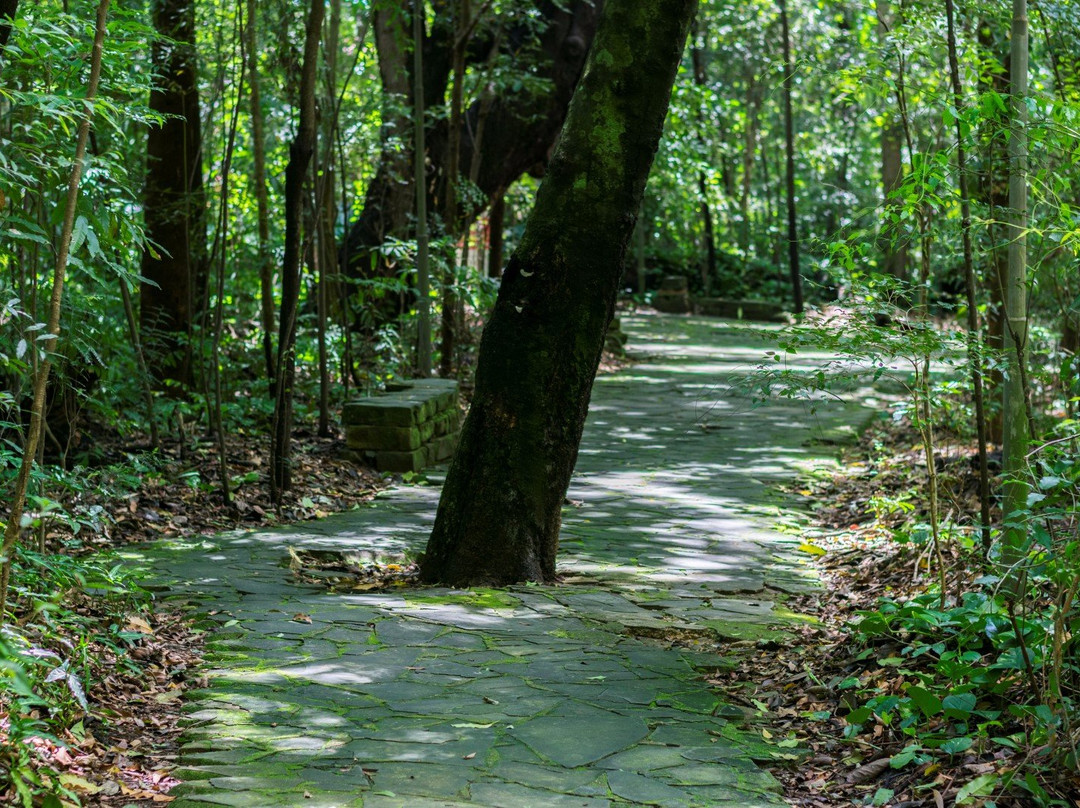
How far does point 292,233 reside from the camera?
7355 millimetres

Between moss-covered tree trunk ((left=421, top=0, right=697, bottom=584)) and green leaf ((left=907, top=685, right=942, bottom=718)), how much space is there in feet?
8.20

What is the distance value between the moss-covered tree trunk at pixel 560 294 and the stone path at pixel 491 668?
1.39ft

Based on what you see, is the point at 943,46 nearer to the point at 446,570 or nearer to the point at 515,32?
the point at 446,570

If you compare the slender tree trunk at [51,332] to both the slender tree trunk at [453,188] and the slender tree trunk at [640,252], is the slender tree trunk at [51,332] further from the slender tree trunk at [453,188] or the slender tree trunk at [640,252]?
the slender tree trunk at [640,252]

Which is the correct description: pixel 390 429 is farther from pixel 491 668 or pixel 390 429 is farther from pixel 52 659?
pixel 52 659

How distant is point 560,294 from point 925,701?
2.80m

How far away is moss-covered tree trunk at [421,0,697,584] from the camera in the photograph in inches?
220

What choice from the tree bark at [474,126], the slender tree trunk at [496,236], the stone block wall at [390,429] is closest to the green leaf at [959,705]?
the stone block wall at [390,429]

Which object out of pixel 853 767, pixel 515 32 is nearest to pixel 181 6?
pixel 515 32

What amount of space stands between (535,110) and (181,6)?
5382 mm

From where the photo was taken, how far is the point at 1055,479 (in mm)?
3240

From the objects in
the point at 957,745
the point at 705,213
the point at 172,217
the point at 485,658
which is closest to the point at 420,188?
the point at 172,217

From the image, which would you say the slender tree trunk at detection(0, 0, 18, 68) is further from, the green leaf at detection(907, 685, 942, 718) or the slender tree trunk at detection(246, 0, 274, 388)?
the slender tree trunk at detection(246, 0, 274, 388)

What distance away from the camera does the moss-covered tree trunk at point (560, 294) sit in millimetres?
5594
